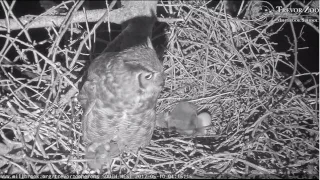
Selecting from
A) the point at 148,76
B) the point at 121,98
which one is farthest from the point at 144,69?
the point at 121,98

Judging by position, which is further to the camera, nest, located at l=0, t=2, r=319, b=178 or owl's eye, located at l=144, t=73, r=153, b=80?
nest, located at l=0, t=2, r=319, b=178

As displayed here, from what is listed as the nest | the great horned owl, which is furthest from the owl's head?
the nest

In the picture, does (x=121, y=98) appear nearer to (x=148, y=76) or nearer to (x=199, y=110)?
(x=148, y=76)

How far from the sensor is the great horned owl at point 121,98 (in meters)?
1.59

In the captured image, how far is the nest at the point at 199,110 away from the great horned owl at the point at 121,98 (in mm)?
117

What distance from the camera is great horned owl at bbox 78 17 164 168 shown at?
5.20 feet

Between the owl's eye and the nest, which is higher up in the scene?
the owl's eye

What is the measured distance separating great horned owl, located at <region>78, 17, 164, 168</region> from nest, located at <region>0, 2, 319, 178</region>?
12 cm

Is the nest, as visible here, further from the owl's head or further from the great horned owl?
the owl's head

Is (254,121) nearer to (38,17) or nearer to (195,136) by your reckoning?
(195,136)

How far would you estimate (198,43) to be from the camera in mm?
2180

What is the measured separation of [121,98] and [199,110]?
2.39ft

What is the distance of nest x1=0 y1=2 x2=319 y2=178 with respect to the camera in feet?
5.74

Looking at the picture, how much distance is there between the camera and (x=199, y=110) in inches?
84.7
